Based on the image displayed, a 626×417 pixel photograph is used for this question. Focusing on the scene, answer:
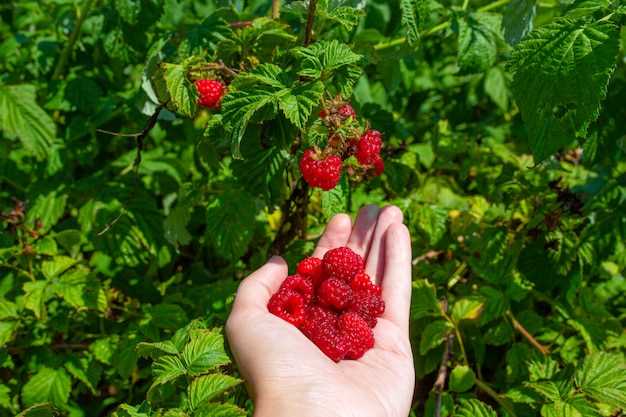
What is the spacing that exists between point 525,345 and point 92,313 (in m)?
1.69

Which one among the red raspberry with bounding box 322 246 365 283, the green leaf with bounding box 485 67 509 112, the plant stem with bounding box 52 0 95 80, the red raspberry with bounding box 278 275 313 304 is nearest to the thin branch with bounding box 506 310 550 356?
the red raspberry with bounding box 322 246 365 283

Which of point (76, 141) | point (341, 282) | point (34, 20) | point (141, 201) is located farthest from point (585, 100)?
point (34, 20)

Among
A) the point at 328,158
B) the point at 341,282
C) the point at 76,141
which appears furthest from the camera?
the point at 76,141

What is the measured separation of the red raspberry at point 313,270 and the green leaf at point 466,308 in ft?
2.07

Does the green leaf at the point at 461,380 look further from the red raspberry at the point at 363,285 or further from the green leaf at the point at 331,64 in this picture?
the green leaf at the point at 331,64

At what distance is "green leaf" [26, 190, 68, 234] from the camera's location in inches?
98.0

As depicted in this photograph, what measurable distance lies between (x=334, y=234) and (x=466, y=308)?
2.01ft

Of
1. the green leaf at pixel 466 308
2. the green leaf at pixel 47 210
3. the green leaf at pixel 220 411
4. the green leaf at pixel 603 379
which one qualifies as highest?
the green leaf at pixel 220 411

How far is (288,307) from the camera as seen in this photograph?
73.6 inches

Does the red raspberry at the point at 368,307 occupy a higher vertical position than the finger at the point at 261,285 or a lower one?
lower

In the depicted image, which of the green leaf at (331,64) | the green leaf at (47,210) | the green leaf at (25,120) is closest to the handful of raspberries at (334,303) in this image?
the green leaf at (331,64)

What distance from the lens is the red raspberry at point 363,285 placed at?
6.50ft

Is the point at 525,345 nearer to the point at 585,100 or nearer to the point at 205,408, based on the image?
the point at 585,100

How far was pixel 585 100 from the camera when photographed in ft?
4.51
